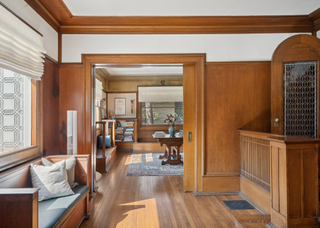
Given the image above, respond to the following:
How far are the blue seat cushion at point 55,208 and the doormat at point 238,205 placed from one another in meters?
2.03

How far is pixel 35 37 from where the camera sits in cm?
252

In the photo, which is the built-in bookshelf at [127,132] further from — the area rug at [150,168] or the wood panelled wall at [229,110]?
the wood panelled wall at [229,110]

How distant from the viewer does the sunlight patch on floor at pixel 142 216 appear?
2.46 meters

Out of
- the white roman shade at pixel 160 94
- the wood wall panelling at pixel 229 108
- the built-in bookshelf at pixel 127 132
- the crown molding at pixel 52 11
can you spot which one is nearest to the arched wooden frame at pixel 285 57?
the wood wall panelling at pixel 229 108

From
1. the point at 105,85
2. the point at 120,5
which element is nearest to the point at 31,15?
the point at 120,5

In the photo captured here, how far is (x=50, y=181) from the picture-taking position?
7.06ft

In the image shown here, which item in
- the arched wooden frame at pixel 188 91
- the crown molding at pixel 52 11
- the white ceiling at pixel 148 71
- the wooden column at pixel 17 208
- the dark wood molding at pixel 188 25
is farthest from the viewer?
the white ceiling at pixel 148 71

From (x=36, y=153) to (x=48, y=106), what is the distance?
695 millimetres

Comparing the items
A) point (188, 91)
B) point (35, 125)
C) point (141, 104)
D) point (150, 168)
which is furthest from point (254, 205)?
point (141, 104)

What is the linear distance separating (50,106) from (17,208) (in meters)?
1.91

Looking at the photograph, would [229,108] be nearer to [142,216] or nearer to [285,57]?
[285,57]

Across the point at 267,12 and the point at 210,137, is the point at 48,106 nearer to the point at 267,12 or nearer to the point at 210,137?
the point at 210,137

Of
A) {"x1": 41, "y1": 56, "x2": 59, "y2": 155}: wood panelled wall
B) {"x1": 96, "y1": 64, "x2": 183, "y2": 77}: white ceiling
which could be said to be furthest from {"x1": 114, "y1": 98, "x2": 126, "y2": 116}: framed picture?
{"x1": 41, "y1": 56, "x2": 59, "y2": 155}: wood panelled wall

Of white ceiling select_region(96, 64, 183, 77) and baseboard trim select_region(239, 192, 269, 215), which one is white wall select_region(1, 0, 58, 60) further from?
baseboard trim select_region(239, 192, 269, 215)
